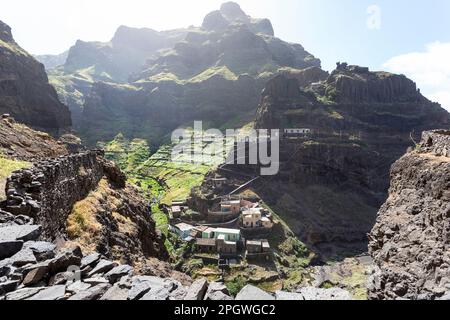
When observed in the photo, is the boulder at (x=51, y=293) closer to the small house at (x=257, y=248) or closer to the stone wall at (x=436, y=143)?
the stone wall at (x=436, y=143)

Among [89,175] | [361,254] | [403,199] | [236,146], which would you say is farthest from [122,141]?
[403,199]

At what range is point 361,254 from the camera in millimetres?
86812

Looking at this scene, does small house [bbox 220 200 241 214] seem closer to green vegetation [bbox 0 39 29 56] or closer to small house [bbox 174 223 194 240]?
small house [bbox 174 223 194 240]

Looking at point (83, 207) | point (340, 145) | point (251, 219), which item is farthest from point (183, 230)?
point (340, 145)

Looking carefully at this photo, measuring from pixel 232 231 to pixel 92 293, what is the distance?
2871 inches

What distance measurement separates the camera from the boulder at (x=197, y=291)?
7.95 m

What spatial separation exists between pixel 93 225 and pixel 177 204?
80.9 m

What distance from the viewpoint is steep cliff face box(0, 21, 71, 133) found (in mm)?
113375

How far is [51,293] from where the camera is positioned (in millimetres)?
7652

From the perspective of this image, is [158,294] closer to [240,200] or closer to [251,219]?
[251,219]

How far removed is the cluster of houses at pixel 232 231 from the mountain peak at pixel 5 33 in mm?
123924

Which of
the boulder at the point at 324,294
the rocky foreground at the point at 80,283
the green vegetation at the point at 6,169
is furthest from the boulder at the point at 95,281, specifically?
the green vegetation at the point at 6,169
